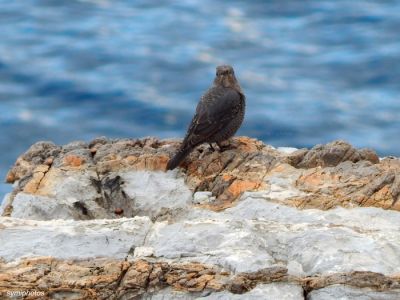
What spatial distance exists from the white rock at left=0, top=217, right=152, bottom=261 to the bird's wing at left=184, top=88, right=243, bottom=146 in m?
2.27

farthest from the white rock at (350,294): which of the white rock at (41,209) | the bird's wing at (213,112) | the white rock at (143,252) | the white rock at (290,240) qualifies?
the bird's wing at (213,112)

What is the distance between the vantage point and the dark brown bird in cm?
880

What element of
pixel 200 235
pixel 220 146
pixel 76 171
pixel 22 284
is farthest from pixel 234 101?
pixel 22 284

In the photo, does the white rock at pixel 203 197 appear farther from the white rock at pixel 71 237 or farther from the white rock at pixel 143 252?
the white rock at pixel 143 252

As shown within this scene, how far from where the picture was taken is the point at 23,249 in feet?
20.3

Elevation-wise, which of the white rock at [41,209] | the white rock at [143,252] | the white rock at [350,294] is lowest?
the white rock at [41,209]

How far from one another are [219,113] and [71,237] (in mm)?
3341

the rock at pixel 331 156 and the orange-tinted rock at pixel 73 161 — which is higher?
the rock at pixel 331 156

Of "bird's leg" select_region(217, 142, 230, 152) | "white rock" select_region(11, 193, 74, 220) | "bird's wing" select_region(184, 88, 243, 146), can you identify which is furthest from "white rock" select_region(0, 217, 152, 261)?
"bird's wing" select_region(184, 88, 243, 146)

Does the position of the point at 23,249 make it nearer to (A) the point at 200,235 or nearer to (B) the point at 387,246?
(A) the point at 200,235

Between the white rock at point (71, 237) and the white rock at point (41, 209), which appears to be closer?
the white rock at point (71, 237)

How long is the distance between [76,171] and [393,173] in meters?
2.31

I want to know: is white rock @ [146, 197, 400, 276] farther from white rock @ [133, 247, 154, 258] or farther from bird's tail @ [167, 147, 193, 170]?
bird's tail @ [167, 147, 193, 170]

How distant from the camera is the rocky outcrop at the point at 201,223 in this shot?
5.89 metres
